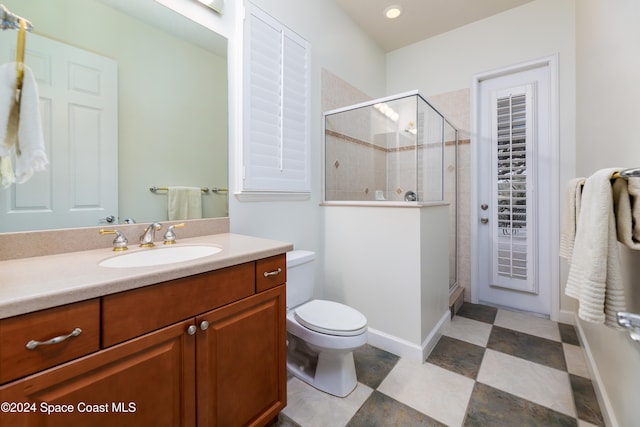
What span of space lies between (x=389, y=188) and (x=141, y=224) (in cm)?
190

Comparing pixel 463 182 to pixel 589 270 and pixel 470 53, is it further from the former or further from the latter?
pixel 589 270

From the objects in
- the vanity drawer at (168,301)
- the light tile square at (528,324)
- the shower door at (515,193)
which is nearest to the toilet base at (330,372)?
the vanity drawer at (168,301)

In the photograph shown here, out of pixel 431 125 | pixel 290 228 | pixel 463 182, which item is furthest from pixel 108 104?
pixel 463 182

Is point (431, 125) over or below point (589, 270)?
over

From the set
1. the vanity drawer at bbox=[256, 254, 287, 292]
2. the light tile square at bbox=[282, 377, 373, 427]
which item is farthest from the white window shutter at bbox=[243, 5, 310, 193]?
the light tile square at bbox=[282, 377, 373, 427]

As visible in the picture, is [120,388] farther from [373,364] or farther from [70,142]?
[373,364]

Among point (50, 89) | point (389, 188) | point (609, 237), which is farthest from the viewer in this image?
point (389, 188)

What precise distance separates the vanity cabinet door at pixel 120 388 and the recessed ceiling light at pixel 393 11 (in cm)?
290

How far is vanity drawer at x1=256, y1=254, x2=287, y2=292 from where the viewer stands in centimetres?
117

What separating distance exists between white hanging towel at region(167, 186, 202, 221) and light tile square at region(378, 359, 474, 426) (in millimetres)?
1468

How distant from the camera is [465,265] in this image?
2801 millimetres

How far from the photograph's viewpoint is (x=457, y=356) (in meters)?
1.88

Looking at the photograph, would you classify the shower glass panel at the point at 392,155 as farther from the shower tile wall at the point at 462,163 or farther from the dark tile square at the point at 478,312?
the dark tile square at the point at 478,312

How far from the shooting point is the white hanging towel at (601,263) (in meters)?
0.78
